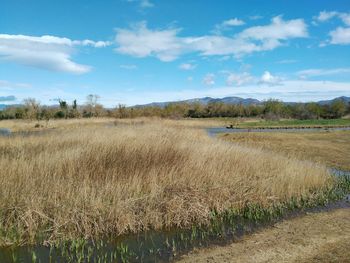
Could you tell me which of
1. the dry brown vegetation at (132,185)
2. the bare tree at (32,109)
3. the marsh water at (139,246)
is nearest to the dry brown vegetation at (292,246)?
the marsh water at (139,246)

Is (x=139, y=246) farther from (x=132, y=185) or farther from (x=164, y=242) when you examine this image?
(x=132, y=185)

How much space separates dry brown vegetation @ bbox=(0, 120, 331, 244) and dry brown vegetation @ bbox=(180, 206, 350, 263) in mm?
1430

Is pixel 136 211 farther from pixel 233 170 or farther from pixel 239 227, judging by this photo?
pixel 233 170

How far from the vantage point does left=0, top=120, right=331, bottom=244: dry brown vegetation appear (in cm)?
691

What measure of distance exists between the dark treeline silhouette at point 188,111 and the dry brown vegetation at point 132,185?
54.7 metres

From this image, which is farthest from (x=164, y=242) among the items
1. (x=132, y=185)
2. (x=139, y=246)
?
(x=132, y=185)

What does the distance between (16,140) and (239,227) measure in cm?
1153

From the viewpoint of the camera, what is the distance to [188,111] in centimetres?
9894

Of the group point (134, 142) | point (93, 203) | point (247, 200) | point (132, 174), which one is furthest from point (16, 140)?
point (247, 200)

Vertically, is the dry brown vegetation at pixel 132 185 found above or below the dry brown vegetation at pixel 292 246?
above

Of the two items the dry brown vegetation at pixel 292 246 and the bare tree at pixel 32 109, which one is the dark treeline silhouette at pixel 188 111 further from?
the dry brown vegetation at pixel 292 246

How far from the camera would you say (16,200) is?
7.13 m

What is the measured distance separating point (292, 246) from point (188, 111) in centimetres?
9271

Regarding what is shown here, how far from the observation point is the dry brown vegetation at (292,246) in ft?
19.7
